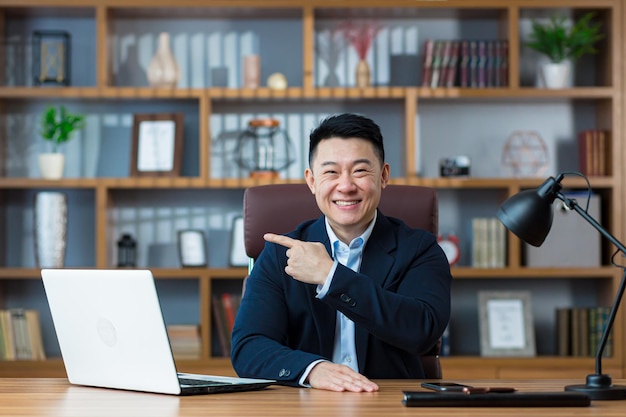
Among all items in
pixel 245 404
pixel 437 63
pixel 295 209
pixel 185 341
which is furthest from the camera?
pixel 437 63

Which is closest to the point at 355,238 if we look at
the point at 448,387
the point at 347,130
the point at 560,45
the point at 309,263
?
the point at 347,130

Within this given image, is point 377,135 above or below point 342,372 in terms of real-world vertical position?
above

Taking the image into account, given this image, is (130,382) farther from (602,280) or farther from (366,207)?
(602,280)

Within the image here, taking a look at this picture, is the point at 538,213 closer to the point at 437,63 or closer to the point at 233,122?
the point at 437,63

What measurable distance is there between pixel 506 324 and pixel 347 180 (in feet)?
7.54

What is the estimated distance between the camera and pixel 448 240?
4.39 m

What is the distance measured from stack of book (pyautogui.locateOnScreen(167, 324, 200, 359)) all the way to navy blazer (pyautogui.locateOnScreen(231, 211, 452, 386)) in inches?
79.1

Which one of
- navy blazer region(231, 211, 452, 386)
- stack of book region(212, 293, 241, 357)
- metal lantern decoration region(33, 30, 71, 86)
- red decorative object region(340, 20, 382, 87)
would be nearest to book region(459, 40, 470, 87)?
red decorative object region(340, 20, 382, 87)

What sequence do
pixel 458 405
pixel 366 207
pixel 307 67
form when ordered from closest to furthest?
pixel 458 405 → pixel 366 207 → pixel 307 67

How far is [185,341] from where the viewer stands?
4.28 metres

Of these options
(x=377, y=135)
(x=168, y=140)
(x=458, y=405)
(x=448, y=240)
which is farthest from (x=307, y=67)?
(x=458, y=405)

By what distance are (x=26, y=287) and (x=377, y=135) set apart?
2680 millimetres

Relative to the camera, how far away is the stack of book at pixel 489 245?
4340mm

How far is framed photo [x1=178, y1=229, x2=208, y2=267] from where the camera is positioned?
4.37 metres
